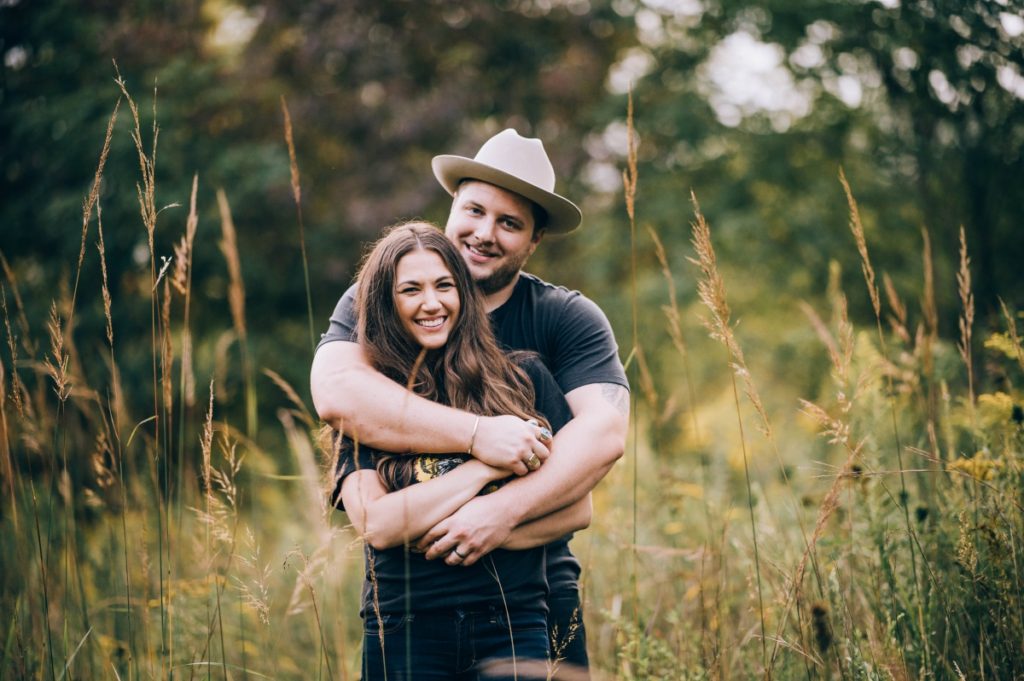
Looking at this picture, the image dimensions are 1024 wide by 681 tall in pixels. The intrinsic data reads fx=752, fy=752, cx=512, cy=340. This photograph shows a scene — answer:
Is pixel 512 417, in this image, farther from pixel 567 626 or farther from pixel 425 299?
pixel 567 626

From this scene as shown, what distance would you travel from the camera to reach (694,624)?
2836 millimetres

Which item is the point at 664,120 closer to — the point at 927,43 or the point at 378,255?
the point at 927,43

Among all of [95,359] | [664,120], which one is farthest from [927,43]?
[95,359]

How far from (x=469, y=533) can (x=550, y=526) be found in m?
0.26

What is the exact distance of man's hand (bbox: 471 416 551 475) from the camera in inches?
75.2

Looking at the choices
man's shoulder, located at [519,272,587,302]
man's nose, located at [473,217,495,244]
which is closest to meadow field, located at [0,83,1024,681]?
man's shoulder, located at [519,272,587,302]

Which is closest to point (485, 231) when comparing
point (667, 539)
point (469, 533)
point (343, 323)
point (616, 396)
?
point (343, 323)

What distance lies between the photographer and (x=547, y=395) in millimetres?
2184

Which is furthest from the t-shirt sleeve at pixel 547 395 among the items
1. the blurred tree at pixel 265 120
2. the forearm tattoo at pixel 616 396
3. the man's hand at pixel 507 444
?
the blurred tree at pixel 265 120

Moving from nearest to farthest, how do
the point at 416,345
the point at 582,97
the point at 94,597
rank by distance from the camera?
1. the point at 416,345
2. the point at 94,597
3. the point at 582,97

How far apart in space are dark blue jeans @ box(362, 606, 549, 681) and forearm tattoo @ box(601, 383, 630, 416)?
2.08ft

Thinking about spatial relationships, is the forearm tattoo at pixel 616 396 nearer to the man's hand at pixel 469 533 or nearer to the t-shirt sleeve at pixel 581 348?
the t-shirt sleeve at pixel 581 348

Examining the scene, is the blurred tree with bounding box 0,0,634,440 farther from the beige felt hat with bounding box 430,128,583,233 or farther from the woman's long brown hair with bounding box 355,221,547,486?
the woman's long brown hair with bounding box 355,221,547,486

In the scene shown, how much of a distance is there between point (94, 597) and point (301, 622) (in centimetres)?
113
